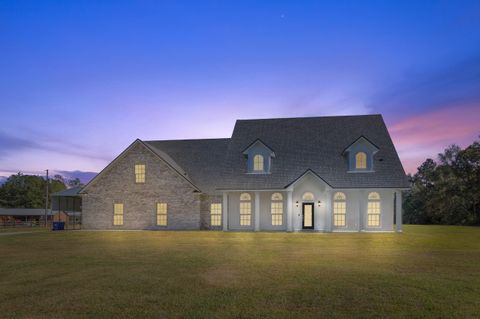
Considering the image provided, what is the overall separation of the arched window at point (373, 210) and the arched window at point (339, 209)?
184 cm

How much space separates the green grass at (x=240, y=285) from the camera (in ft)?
26.2

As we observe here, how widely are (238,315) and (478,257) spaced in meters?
12.5

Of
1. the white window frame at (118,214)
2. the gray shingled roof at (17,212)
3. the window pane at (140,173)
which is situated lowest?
the gray shingled roof at (17,212)

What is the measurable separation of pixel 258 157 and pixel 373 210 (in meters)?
9.66

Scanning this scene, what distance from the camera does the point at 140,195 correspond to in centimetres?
3331

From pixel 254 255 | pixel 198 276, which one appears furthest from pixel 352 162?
pixel 198 276

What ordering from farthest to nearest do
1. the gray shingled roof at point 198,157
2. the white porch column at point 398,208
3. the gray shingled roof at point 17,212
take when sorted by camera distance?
the gray shingled roof at point 17,212 → the gray shingled roof at point 198,157 → the white porch column at point 398,208

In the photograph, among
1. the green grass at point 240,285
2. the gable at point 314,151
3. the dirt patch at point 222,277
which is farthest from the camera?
the gable at point 314,151

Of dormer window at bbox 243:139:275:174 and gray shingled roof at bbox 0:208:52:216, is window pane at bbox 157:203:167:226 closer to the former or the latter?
dormer window at bbox 243:139:275:174

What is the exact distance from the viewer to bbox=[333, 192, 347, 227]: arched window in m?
30.8

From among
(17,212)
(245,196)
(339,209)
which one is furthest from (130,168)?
(17,212)

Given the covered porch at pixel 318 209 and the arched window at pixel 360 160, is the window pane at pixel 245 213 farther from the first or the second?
the arched window at pixel 360 160

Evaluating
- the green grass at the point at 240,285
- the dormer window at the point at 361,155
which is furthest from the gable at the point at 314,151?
the green grass at the point at 240,285

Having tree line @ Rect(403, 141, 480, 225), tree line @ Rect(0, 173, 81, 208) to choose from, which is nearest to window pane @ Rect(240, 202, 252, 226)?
tree line @ Rect(403, 141, 480, 225)
